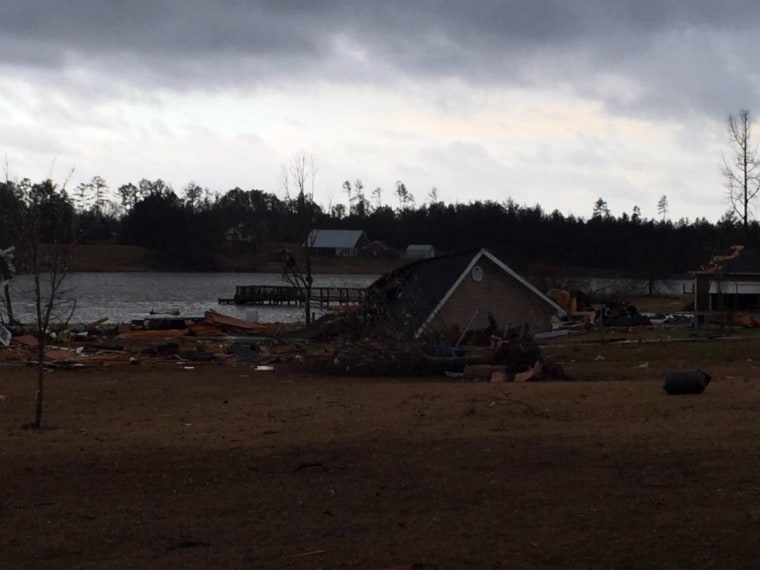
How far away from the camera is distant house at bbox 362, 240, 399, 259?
128125 millimetres

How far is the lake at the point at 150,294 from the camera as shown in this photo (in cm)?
5831

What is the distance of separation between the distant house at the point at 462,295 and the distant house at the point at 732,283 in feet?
25.2

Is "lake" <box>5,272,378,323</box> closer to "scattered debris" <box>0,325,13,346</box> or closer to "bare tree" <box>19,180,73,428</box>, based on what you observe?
"scattered debris" <box>0,325,13,346</box>

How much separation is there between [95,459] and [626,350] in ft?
60.2

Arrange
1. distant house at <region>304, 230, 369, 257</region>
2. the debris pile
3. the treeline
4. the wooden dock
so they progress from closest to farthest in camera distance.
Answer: the debris pile
the wooden dock
the treeline
distant house at <region>304, 230, 369, 257</region>

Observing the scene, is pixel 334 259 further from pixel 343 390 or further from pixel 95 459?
pixel 95 459

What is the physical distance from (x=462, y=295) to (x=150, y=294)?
5499 cm

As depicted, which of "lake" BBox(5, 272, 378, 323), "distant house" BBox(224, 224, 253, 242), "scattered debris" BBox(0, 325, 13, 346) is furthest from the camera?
"distant house" BBox(224, 224, 253, 242)

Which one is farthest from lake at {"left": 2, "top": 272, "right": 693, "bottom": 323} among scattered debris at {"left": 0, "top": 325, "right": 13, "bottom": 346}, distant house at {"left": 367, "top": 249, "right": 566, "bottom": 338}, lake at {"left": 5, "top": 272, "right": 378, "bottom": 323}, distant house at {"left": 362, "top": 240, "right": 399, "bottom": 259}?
distant house at {"left": 367, "top": 249, "right": 566, "bottom": 338}

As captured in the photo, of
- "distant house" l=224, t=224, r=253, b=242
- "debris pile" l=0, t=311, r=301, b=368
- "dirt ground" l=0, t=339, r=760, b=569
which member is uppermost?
"distant house" l=224, t=224, r=253, b=242

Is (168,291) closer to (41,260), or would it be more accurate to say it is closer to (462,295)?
(462,295)

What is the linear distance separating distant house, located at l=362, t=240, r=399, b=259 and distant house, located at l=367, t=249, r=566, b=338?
9218 cm

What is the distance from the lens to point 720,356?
81.4 feet

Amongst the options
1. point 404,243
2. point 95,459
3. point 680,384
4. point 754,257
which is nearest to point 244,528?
point 95,459
